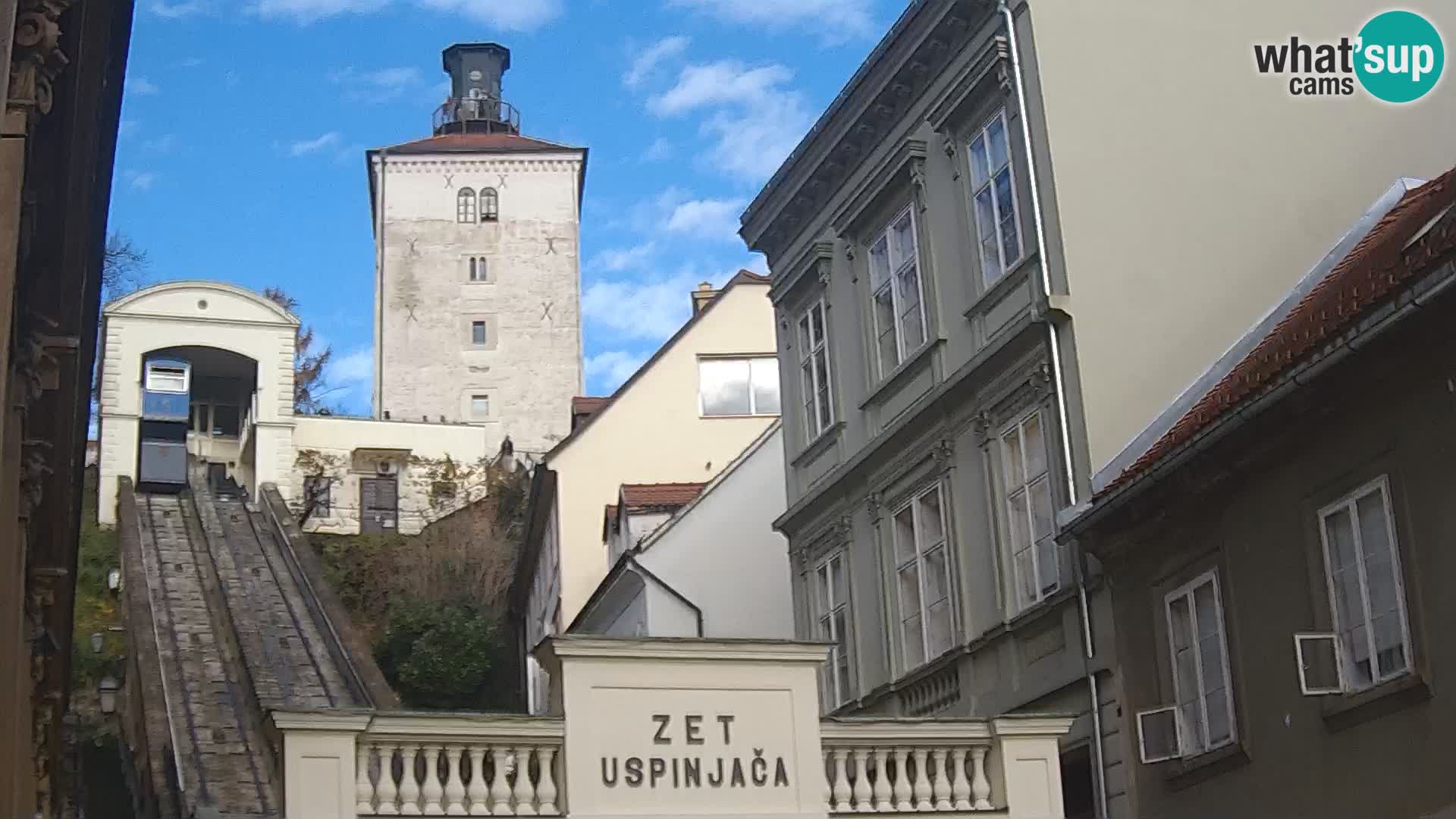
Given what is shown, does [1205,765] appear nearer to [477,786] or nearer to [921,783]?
[921,783]

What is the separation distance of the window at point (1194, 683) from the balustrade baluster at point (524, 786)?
5.73 meters

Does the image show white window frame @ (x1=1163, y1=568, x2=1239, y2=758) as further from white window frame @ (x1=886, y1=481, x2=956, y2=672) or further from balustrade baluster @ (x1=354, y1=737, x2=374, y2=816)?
balustrade baluster @ (x1=354, y1=737, x2=374, y2=816)

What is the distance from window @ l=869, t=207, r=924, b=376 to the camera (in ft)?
72.9

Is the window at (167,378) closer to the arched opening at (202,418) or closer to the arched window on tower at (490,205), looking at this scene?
the arched opening at (202,418)

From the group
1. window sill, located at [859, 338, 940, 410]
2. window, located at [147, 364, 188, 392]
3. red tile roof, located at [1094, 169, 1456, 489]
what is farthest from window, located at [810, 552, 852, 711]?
window, located at [147, 364, 188, 392]

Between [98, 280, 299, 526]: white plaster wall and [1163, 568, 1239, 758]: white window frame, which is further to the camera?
[98, 280, 299, 526]: white plaster wall

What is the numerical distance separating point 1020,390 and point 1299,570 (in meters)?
4.73

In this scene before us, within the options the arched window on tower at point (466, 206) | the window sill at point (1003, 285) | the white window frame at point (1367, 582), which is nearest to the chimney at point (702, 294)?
the window sill at point (1003, 285)

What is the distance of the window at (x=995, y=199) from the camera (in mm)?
19781

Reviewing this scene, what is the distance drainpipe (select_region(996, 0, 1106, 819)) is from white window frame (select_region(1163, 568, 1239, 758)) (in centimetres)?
105

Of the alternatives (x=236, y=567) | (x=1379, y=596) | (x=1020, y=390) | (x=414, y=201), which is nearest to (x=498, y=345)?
(x=414, y=201)

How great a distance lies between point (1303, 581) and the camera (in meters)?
15.1

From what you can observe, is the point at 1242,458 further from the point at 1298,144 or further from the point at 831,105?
the point at 831,105

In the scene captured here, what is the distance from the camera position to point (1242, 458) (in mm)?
15727
